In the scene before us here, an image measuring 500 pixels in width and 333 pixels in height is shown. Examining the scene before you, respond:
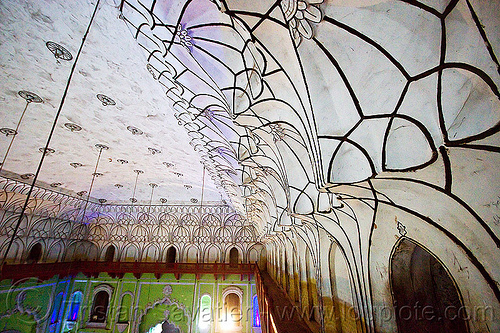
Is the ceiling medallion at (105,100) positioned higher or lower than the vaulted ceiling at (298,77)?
higher

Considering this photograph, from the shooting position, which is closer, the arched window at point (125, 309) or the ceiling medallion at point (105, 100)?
the ceiling medallion at point (105, 100)

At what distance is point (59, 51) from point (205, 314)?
11959mm

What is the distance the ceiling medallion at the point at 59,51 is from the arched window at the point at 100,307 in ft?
43.0

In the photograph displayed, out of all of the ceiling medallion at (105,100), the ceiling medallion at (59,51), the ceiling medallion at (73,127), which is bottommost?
the ceiling medallion at (73,127)

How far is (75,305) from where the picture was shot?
42.8 feet

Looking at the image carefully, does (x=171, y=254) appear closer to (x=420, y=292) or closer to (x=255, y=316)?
(x=255, y=316)

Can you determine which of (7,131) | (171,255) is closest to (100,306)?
(171,255)

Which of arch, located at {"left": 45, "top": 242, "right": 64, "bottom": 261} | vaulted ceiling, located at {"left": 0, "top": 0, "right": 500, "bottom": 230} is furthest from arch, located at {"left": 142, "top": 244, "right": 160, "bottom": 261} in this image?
vaulted ceiling, located at {"left": 0, "top": 0, "right": 500, "bottom": 230}

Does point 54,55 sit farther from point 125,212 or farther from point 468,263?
point 125,212

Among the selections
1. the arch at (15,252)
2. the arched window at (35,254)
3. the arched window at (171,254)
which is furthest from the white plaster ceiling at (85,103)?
the arched window at (171,254)

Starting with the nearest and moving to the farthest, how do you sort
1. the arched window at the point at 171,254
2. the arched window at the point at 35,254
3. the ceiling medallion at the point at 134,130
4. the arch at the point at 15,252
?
the ceiling medallion at the point at 134,130, the arch at the point at 15,252, the arched window at the point at 35,254, the arched window at the point at 171,254

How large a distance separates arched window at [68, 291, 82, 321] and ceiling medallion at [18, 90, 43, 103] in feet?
39.3

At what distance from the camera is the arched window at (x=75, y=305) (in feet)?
41.7

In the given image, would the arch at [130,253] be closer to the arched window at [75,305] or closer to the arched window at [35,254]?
the arched window at [75,305]
